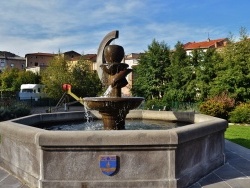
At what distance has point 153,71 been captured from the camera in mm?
37406

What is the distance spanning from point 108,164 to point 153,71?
3225cm

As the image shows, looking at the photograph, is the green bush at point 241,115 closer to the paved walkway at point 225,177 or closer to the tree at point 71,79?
the paved walkway at point 225,177

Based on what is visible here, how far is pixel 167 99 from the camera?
33688 millimetres

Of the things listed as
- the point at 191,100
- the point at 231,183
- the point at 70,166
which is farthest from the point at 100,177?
the point at 191,100

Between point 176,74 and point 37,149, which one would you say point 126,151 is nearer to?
point 37,149

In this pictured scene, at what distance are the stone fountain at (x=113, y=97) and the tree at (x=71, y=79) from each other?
34.0 meters

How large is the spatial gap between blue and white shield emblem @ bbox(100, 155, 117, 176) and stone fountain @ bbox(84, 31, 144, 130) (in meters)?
2.30

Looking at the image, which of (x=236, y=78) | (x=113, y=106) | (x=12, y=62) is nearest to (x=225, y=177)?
(x=113, y=106)

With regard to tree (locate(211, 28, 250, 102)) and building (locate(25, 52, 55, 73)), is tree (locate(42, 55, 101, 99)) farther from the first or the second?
building (locate(25, 52, 55, 73))

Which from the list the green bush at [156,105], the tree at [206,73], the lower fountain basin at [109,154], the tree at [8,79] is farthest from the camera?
the tree at [8,79]

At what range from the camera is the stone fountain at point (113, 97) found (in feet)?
25.5

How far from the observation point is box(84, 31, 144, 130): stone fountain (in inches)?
307

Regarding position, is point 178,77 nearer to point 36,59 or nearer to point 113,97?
point 113,97

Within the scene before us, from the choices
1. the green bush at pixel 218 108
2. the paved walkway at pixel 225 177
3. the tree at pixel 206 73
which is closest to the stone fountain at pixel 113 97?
the paved walkway at pixel 225 177
